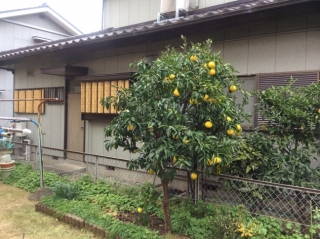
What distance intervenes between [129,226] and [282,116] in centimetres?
238

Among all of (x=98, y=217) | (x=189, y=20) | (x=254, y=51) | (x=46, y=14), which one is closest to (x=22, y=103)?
(x=98, y=217)

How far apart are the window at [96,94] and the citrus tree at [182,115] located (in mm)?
2856

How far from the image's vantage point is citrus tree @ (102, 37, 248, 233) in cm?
281

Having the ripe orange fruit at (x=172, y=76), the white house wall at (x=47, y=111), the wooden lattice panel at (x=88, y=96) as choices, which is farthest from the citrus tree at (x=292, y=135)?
the white house wall at (x=47, y=111)

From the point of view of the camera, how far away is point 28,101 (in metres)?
8.59

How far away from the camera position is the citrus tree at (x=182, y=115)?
281 cm

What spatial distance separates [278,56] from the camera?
424 centimetres

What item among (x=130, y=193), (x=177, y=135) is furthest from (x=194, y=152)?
(x=130, y=193)

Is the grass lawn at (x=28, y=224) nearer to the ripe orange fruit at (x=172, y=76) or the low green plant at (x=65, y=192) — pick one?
the low green plant at (x=65, y=192)

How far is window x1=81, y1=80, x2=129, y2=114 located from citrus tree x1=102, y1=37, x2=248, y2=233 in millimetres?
2856

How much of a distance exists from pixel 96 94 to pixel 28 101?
11.6 ft

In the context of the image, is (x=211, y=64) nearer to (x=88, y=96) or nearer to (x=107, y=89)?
(x=107, y=89)

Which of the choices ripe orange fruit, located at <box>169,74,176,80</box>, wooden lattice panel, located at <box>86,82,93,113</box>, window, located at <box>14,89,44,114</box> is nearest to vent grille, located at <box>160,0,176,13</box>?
wooden lattice panel, located at <box>86,82,93,113</box>

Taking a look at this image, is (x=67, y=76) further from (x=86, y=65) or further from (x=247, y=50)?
(x=247, y=50)
